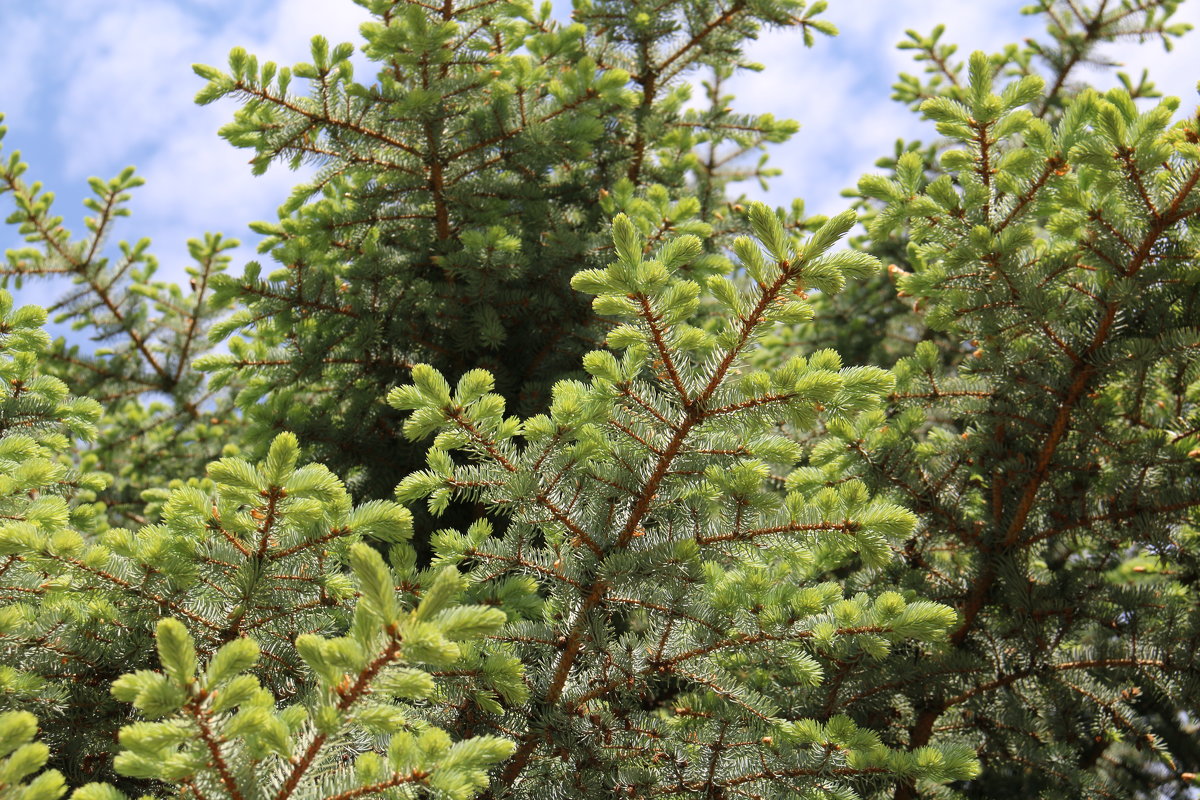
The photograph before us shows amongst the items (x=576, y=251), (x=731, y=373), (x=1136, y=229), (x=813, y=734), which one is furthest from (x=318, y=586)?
(x=1136, y=229)

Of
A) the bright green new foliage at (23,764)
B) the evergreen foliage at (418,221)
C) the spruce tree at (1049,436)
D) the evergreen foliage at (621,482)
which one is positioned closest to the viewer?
the bright green new foliage at (23,764)

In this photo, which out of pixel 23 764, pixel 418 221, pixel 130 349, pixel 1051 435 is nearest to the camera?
pixel 23 764

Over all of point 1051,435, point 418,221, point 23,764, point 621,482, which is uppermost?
point 418,221

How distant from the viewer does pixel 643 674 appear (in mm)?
2453

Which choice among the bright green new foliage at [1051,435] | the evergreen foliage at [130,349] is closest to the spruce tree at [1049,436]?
the bright green new foliage at [1051,435]

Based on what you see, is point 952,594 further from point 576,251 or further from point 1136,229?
point 576,251

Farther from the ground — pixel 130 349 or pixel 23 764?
pixel 130 349

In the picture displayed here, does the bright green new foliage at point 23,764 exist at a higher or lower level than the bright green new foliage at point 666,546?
lower

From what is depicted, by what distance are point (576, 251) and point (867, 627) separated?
2.33m

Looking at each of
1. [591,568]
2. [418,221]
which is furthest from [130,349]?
[591,568]

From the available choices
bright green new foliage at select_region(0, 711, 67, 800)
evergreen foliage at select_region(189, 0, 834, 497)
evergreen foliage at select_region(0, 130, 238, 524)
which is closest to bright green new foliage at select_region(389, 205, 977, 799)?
bright green new foliage at select_region(0, 711, 67, 800)

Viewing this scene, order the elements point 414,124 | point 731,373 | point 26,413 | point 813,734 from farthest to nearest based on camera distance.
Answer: point 414,124 → point 26,413 → point 813,734 → point 731,373

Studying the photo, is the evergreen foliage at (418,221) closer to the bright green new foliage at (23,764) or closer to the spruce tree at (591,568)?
the spruce tree at (591,568)

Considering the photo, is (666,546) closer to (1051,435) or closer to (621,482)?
(621,482)
